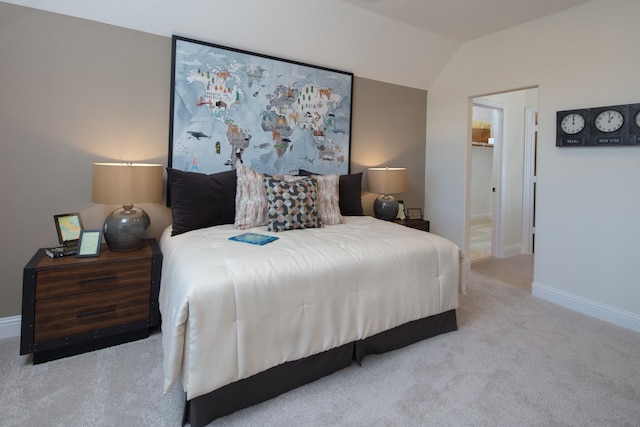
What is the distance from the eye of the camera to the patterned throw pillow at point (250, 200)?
2.50 metres

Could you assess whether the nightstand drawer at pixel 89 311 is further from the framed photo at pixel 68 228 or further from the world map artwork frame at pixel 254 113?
the world map artwork frame at pixel 254 113

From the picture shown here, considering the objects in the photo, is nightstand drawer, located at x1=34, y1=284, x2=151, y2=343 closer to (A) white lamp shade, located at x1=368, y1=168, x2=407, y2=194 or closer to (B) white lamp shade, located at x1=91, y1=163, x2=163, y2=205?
(B) white lamp shade, located at x1=91, y1=163, x2=163, y2=205

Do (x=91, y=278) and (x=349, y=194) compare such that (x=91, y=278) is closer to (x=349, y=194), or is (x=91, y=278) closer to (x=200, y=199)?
(x=200, y=199)

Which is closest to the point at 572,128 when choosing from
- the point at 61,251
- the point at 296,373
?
the point at 296,373

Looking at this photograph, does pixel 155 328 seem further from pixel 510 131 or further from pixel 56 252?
pixel 510 131

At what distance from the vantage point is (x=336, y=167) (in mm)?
3533

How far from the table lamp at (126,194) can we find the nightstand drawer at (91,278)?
21 centimetres

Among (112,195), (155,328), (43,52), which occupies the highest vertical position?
(43,52)

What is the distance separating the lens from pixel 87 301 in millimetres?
2010

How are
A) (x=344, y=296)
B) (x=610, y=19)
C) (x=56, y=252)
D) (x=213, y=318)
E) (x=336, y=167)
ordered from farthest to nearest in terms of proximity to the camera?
(x=336, y=167)
(x=610, y=19)
(x=56, y=252)
(x=344, y=296)
(x=213, y=318)

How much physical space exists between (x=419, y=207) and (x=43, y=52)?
3.96 m

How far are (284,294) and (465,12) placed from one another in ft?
9.83

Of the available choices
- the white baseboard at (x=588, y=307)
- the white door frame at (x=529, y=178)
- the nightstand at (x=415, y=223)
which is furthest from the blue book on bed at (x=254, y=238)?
the white door frame at (x=529, y=178)

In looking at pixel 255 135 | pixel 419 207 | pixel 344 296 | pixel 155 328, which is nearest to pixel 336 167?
pixel 255 135
